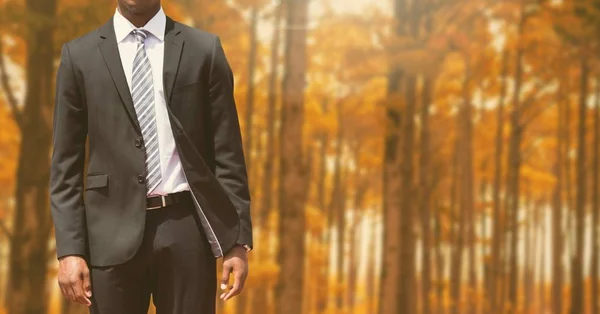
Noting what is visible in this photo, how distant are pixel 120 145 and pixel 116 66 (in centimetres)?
14

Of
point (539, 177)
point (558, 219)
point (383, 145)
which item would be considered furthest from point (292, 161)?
point (558, 219)

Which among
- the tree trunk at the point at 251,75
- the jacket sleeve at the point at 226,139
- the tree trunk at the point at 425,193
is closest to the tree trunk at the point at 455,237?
the tree trunk at the point at 425,193

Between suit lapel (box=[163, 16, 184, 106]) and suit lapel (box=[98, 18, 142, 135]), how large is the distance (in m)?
0.07

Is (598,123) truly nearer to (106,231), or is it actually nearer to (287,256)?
(287,256)

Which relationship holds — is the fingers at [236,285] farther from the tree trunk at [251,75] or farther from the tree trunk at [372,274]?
the tree trunk at [372,274]

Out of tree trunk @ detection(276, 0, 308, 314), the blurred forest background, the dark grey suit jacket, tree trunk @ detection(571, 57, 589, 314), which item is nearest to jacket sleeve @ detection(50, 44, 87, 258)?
the dark grey suit jacket

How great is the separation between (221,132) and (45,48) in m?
4.45

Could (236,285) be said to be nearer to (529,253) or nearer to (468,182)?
(468,182)

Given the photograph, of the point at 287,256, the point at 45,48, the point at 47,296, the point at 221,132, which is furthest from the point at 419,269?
the point at 221,132

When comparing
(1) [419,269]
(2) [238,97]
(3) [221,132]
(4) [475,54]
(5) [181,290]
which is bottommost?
(1) [419,269]

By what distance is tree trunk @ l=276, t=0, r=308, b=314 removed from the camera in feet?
19.8

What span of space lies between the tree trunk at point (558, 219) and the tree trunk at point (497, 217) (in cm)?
60

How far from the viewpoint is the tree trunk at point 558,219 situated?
7301mm

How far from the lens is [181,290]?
4.29 ft
